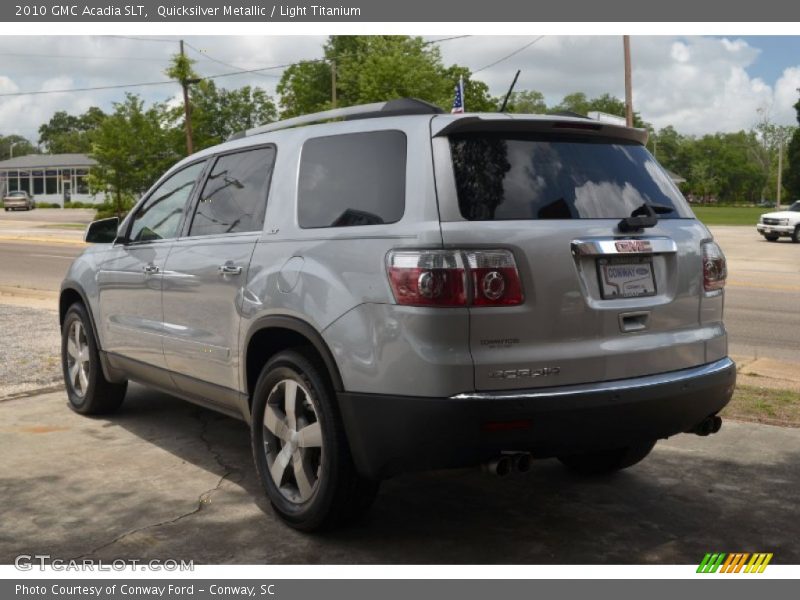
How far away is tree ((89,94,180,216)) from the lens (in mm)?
41250

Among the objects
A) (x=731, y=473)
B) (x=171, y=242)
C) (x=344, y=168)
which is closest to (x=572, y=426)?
(x=344, y=168)

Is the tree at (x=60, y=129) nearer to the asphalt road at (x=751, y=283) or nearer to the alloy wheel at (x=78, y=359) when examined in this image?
the asphalt road at (x=751, y=283)

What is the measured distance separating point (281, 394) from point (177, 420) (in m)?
2.32

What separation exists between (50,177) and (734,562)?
321ft

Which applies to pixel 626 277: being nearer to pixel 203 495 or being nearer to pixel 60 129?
pixel 203 495

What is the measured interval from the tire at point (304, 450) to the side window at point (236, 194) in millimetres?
847

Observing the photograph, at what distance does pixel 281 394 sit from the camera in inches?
179

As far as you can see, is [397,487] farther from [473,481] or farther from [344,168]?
[344,168]

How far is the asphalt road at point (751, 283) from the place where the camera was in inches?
438

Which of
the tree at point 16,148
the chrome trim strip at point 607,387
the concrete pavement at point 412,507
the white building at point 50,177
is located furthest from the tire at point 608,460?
the tree at point 16,148

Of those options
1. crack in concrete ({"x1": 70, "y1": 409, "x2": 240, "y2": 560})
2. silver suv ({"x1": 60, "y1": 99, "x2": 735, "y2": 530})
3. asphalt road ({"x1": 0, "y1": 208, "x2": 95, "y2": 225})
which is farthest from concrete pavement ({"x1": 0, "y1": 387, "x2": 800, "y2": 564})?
asphalt road ({"x1": 0, "y1": 208, "x2": 95, "y2": 225})

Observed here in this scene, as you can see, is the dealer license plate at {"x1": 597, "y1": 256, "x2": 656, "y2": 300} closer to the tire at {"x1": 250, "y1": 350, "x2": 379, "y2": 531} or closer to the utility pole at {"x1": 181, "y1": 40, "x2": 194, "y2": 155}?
the tire at {"x1": 250, "y1": 350, "x2": 379, "y2": 531}

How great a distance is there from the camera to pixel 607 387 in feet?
12.9

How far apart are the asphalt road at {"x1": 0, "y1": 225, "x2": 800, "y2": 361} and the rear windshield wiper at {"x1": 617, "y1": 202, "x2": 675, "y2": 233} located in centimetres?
600
